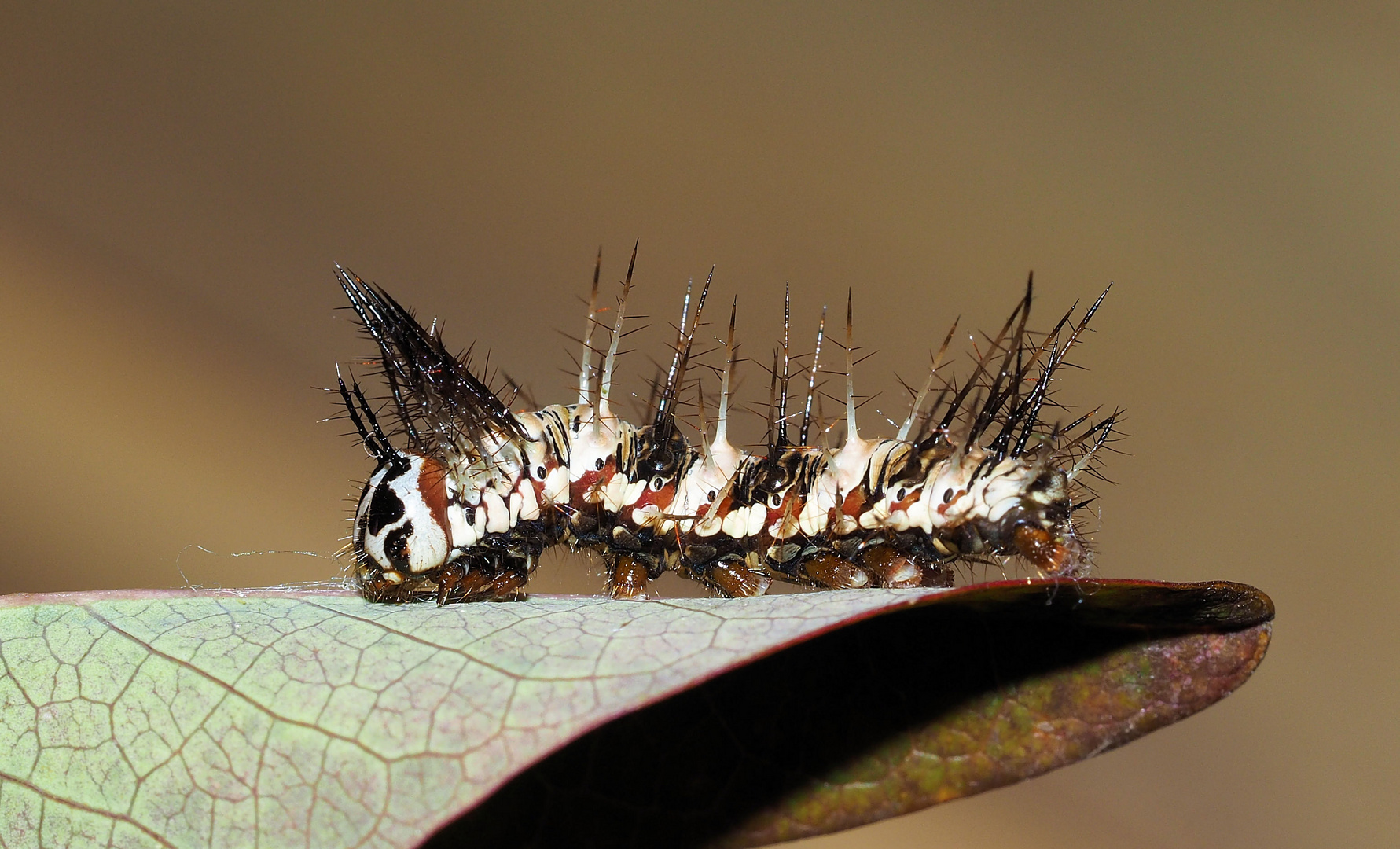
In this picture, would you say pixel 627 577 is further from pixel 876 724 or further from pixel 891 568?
pixel 876 724

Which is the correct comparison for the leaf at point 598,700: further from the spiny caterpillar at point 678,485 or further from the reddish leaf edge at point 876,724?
the spiny caterpillar at point 678,485

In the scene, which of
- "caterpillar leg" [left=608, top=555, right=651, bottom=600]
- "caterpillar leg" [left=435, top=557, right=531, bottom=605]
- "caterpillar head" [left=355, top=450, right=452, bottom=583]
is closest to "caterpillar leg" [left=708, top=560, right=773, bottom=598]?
"caterpillar leg" [left=608, top=555, right=651, bottom=600]

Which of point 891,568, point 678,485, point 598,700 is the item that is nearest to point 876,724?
point 598,700

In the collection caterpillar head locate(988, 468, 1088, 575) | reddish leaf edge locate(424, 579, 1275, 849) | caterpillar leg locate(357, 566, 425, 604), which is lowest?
reddish leaf edge locate(424, 579, 1275, 849)

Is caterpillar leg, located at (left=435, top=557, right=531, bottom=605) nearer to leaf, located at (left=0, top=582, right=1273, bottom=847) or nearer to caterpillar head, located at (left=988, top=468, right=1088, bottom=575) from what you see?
leaf, located at (left=0, top=582, right=1273, bottom=847)

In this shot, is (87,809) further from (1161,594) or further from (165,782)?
(1161,594)

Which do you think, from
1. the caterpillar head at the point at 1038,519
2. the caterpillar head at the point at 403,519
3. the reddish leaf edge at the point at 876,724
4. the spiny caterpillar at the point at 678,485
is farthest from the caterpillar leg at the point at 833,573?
the caterpillar head at the point at 403,519

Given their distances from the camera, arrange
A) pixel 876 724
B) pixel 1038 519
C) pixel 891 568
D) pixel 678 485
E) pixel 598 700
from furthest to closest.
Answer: pixel 678 485
pixel 891 568
pixel 1038 519
pixel 876 724
pixel 598 700
